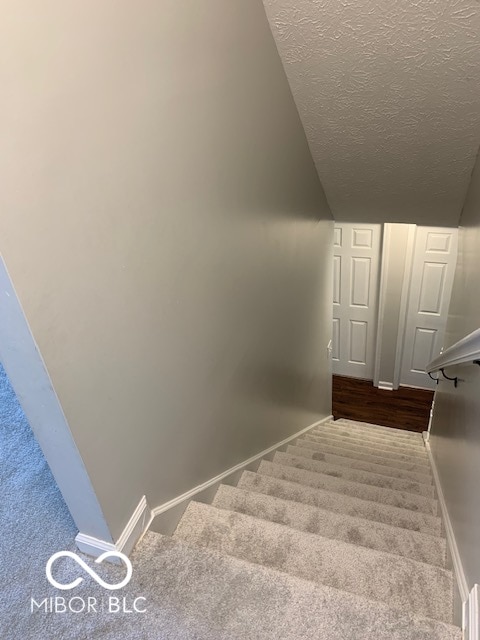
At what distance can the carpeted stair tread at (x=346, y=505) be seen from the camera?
6.08 feet

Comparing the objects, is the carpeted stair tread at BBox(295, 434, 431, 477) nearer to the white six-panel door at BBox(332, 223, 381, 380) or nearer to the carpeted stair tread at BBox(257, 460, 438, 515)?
the carpeted stair tread at BBox(257, 460, 438, 515)

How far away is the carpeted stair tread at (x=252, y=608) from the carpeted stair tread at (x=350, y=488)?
992 mm

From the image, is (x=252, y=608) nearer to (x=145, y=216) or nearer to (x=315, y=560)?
(x=315, y=560)

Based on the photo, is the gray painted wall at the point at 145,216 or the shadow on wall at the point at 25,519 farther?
the shadow on wall at the point at 25,519

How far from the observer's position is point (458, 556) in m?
1.44

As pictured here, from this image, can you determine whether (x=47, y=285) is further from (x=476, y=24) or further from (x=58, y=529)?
(x=476, y=24)

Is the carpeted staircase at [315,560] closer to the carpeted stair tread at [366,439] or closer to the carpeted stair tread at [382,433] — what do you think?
the carpeted stair tread at [366,439]

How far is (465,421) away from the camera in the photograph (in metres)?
1.91

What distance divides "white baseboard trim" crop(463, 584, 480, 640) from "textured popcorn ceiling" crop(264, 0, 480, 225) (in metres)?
1.74

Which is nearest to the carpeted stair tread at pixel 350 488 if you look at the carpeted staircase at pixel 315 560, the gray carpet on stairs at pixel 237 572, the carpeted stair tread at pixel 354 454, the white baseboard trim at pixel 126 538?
the carpeted staircase at pixel 315 560

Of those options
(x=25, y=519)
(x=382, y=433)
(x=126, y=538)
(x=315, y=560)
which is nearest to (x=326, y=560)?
(x=315, y=560)

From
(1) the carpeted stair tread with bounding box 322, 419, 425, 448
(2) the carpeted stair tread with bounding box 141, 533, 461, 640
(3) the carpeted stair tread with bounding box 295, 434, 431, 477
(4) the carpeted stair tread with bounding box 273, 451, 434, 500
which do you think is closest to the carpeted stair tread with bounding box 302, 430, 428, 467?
(3) the carpeted stair tread with bounding box 295, 434, 431, 477

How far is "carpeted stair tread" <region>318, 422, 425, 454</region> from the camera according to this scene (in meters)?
3.48

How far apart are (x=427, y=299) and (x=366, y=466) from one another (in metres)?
2.34
